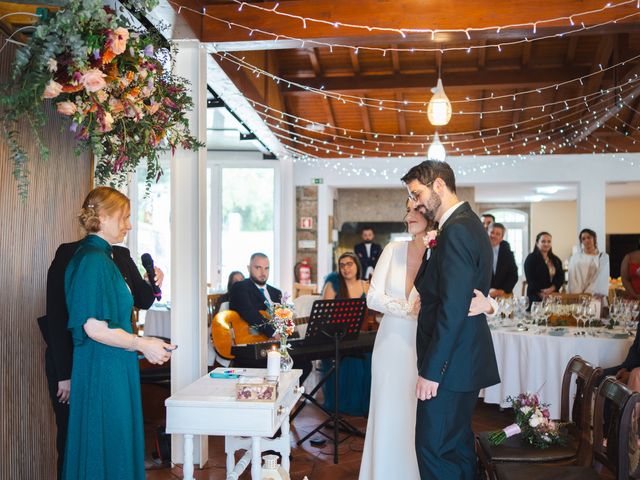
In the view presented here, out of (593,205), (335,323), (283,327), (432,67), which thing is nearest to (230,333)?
(335,323)

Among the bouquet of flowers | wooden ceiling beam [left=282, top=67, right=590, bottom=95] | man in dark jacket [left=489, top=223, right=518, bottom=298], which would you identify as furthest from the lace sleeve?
wooden ceiling beam [left=282, top=67, right=590, bottom=95]

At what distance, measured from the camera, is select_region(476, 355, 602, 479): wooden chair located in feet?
10.3

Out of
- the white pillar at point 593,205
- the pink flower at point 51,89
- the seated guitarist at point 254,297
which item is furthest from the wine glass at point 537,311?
the white pillar at point 593,205

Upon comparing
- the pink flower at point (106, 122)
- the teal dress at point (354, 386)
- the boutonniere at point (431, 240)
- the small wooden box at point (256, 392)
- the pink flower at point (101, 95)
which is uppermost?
the pink flower at point (101, 95)

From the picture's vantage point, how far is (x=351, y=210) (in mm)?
13125

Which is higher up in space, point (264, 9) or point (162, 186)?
point (264, 9)

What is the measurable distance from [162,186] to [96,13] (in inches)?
360

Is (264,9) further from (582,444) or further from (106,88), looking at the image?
(582,444)

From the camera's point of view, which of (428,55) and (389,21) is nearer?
(389,21)

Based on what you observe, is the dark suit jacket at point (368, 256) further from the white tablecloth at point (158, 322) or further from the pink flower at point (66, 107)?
the pink flower at point (66, 107)

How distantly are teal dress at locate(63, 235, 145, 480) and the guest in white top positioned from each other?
7.35 metres

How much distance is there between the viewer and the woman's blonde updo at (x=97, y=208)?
297 cm

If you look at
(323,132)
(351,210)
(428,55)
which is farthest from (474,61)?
(351,210)

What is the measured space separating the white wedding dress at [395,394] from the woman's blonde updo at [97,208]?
142cm
